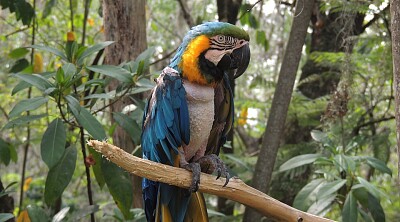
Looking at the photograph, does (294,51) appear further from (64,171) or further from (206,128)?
(64,171)

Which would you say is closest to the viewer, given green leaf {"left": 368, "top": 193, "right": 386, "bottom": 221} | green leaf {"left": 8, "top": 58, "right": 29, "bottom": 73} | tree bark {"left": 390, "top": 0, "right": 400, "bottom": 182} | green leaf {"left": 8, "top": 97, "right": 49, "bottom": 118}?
tree bark {"left": 390, "top": 0, "right": 400, "bottom": 182}

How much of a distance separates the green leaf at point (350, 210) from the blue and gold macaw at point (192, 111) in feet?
2.37

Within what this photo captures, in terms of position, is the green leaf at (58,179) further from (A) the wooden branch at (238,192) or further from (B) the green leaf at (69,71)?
(A) the wooden branch at (238,192)

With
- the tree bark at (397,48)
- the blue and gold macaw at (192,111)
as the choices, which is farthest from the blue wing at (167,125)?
the tree bark at (397,48)

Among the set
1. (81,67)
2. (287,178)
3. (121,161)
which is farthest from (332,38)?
(121,161)

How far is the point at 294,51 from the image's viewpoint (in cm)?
259

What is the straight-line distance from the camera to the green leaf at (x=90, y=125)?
2088mm

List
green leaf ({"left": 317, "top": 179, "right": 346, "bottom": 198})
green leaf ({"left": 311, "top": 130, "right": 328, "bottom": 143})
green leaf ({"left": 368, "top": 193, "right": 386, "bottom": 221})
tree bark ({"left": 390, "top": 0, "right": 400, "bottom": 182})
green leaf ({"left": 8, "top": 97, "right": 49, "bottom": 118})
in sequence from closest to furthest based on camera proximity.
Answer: tree bark ({"left": 390, "top": 0, "right": 400, "bottom": 182}) < green leaf ({"left": 8, "top": 97, "right": 49, "bottom": 118}) < green leaf ({"left": 317, "top": 179, "right": 346, "bottom": 198}) < green leaf ({"left": 368, "top": 193, "right": 386, "bottom": 221}) < green leaf ({"left": 311, "top": 130, "right": 328, "bottom": 143})

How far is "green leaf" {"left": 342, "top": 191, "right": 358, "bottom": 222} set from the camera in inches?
91.9

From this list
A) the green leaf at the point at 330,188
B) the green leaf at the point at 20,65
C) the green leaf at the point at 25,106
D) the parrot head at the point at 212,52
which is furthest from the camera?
the green leaf at the point at 20,65

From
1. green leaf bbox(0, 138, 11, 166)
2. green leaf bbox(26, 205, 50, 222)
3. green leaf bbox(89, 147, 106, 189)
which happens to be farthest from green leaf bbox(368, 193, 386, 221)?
green leaf bbox(0, 138, 11, 166)

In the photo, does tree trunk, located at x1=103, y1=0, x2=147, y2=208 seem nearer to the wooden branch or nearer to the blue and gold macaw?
the blue and gold macaw

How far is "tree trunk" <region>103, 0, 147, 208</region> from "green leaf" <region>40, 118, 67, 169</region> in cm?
52

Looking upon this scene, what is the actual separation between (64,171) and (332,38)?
1.91 metres
